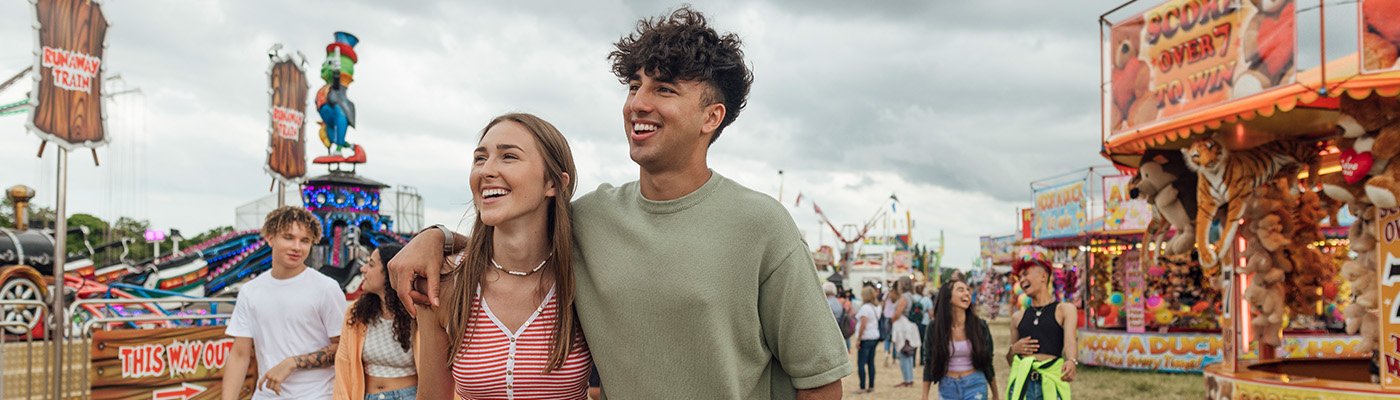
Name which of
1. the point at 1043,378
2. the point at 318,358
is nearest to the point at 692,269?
the point at 318,358

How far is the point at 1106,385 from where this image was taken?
47.6 ft

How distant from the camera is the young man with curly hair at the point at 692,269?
2.12 m

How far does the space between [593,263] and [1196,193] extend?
295 inches

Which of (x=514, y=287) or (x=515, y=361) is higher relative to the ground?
(x=514, y=287)

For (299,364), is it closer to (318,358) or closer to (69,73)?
(318,358)

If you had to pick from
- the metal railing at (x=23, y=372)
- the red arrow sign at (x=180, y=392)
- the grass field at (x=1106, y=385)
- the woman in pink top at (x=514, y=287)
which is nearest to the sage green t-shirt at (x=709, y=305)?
the woman in pink top at (x=514, y=287)

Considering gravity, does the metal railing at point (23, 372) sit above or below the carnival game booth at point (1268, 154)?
below

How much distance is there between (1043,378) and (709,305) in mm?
5151

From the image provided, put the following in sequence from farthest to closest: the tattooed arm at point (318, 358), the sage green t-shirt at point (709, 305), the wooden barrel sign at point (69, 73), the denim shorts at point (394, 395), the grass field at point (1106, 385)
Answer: the grass field at point (1106, 385)
the wooden barrel sign at point (69, 73)
the tattooed arm at point (318, 358)
the denim shorts at point (394, 395)
the sage green t-shirt at point (709, 305)

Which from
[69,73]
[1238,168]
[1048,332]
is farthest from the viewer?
[69,73]

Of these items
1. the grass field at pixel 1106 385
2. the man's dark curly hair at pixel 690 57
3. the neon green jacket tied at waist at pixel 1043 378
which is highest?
the man's dark curly hair at pixel 690 57

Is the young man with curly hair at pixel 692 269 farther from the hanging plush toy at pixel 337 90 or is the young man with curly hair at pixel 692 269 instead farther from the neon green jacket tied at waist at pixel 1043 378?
the hanging plush toy at pixel 337 90

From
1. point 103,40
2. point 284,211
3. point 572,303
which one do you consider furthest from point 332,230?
point 572,303

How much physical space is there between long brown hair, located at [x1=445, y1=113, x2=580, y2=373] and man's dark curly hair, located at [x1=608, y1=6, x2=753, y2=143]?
257mm
